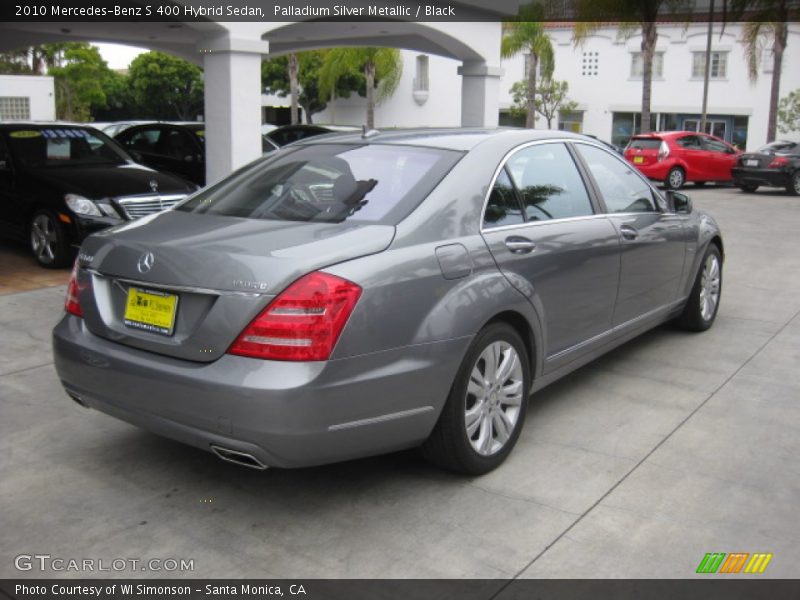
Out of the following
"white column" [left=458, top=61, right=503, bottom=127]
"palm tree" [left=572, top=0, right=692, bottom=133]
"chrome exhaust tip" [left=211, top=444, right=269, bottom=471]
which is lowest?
"chrome exhaust tip" [left=211, top=444, right=269, bottom=471]

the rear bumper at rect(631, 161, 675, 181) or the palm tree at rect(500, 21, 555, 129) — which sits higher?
the palm tree at rect(500, 21, 555, 129)

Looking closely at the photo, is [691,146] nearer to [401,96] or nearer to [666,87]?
[666,87]

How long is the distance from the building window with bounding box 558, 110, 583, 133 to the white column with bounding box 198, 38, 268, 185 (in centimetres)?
3612

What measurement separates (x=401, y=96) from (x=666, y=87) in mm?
14890

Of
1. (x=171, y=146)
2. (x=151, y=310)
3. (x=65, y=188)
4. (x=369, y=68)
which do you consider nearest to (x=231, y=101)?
(x=65, y=188)

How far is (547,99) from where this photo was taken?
43750 mm

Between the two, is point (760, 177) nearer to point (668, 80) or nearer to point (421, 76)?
point (668, 80)

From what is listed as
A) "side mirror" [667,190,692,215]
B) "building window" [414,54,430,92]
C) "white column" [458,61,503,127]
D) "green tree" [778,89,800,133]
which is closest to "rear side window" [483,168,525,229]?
"side mirror" [667,190,692,215]

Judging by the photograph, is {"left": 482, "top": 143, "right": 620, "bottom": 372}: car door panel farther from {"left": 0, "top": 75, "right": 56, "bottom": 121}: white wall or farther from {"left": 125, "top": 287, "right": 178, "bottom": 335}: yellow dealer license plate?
{"left": 0, "top": 75, "right": 56, "bottom": 121}: white wall

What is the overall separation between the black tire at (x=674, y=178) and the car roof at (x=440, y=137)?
57.2 ft

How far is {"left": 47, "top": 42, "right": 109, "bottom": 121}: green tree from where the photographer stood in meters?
48.5

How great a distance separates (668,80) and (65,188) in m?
37.4
